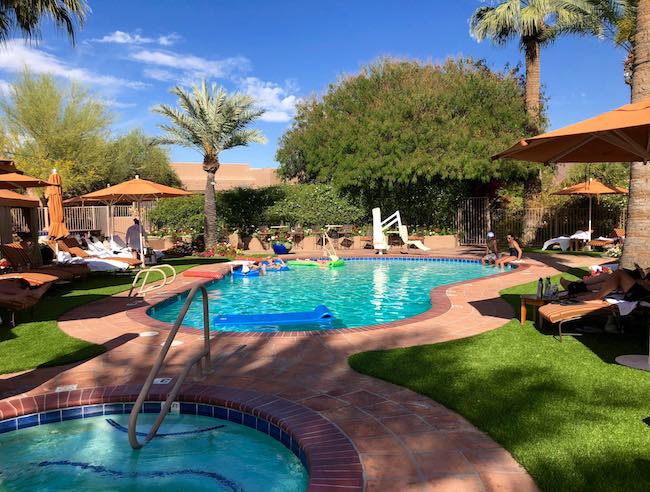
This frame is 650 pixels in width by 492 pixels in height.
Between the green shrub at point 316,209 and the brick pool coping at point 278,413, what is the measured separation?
19.4 m

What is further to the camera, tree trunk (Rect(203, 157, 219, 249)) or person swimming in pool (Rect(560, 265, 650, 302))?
tree trunk (Rect(203, 157, 219, 249))

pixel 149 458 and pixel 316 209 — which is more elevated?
pixel 316 209

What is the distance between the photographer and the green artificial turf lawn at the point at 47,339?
5.64 m

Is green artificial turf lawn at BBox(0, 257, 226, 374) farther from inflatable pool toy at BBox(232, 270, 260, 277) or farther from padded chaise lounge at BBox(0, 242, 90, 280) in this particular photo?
inflatable pool toy at BBox(232, 270, 260, 277)

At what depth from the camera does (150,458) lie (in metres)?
3.99

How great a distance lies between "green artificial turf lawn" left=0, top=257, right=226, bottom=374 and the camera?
18.5 feet

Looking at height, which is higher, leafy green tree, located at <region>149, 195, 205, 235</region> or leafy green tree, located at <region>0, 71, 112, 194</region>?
leafy green tree, located at <region>0, 71, 112, 194</region>

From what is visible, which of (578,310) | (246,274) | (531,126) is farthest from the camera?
(531,126)

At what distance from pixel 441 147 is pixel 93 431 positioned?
20.1m

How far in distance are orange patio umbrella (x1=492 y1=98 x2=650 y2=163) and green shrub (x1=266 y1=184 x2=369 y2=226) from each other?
17.1m

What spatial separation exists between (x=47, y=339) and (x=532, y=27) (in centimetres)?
2027

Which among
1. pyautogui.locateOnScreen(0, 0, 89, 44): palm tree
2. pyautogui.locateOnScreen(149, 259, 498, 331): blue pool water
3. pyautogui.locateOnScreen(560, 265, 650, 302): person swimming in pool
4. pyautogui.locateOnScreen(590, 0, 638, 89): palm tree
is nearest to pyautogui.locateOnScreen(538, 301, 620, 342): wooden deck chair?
pyautogui.locateOnScreen(560, 265, 650, 302): person swimming in pool

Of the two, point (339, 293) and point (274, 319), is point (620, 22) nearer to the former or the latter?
point (339, 293)

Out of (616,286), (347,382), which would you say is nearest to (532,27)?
(616,286)
